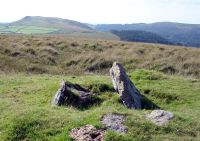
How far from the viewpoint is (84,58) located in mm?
38406

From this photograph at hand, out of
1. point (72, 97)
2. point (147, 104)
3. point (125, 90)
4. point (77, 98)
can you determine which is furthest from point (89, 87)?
point (147, 104)

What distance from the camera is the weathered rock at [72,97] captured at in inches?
672

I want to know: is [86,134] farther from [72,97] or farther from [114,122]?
[72,97]

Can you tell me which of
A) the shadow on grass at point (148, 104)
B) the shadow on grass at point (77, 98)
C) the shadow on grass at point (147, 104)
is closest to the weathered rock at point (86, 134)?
the shadow on grass at point (77, 98)

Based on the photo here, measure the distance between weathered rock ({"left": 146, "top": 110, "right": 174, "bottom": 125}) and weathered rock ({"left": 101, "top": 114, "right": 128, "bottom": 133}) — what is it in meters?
1.13

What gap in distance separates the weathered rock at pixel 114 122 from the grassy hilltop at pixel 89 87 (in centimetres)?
21

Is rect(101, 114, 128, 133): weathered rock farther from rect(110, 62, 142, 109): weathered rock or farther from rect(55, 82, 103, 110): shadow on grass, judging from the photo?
rect(110, 62, 142, 109): weathered rock

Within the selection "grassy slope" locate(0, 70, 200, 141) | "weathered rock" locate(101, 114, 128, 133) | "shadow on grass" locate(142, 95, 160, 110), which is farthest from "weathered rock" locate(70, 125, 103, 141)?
"shadow on grass" locate(142, 95, 160, 110)

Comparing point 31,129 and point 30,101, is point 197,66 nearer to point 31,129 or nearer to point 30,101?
point 30,101

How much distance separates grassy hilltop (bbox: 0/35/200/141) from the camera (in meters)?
13.2

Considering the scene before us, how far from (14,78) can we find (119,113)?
12824mm

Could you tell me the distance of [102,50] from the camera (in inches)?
1736

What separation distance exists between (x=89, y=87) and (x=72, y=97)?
10.1 ft

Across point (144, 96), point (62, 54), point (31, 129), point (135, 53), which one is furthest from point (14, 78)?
point (135, 53)
